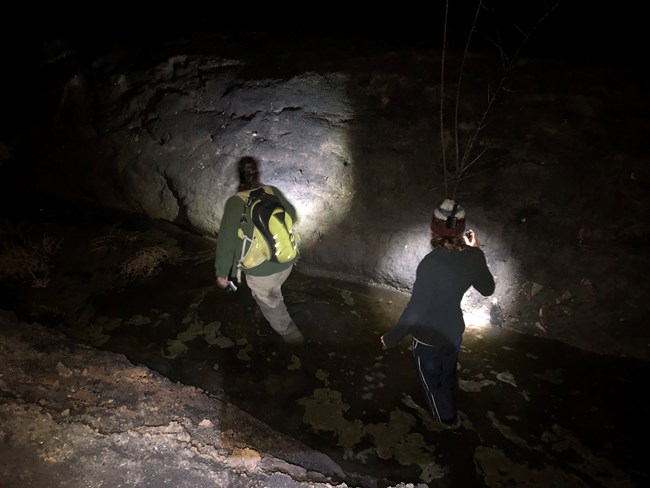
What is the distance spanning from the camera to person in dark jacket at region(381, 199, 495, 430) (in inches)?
→ 114

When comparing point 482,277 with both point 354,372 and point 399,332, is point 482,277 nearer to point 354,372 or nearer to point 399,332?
point 399,332

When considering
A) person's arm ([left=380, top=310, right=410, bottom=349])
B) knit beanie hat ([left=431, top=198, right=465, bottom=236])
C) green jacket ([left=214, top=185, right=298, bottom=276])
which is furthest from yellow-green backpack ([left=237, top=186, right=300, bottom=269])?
knit beanie hat ([left=431, top=198, right=465, bottom=236])

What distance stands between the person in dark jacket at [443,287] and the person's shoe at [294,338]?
1.58 meters

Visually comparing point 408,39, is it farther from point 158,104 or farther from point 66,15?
point 66,15

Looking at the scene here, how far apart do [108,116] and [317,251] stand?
4680 millimetres

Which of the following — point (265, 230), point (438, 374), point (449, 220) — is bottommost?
point (438, 374)

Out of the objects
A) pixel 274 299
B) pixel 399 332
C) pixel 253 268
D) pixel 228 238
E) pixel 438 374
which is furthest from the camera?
pixel 274 299

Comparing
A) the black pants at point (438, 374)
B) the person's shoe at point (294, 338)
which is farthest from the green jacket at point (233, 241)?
the black pants at point (438, 374)

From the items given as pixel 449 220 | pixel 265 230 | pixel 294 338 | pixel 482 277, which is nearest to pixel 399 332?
pixel 482 277

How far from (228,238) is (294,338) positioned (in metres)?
1.50

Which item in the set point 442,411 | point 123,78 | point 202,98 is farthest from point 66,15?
point 442,411

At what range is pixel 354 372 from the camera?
4262mm

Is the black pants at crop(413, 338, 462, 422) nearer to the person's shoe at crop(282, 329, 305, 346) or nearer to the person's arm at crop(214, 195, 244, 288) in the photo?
the person's shoe at crop(282, 329, 305, 346)

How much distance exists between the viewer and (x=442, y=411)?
355cm
